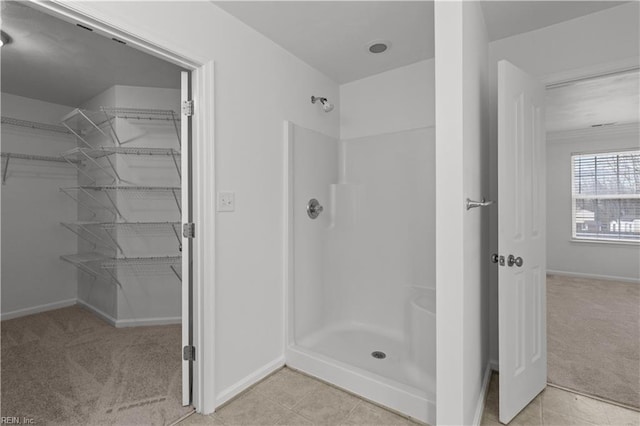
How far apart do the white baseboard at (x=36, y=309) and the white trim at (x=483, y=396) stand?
4.30m

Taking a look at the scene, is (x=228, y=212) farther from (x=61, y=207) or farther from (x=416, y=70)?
(x=61, y=207)

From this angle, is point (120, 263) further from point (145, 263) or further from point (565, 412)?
point (565, 412)

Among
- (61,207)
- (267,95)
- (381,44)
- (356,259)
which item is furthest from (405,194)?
(61,207)

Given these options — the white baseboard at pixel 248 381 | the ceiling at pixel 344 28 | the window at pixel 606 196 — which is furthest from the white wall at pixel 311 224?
the window at pixel 606 196

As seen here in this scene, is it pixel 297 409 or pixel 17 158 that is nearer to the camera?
pixel 297 409

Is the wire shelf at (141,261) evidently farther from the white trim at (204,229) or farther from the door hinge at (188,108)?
the door hinge at (188,108)

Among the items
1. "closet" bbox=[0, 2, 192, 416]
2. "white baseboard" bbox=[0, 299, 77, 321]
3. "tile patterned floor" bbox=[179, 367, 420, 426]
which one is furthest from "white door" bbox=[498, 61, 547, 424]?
"white baseboard" bbox=[0, 299, 77, 321]

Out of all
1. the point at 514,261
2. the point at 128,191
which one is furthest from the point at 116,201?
the point at 514,261

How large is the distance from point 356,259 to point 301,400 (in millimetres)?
1312

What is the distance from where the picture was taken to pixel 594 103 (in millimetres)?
3203

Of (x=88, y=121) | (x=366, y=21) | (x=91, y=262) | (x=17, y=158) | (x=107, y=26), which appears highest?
(x=366, y=21)

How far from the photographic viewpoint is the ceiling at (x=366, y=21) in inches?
71.3

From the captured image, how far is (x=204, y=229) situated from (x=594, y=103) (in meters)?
Result: 3.96

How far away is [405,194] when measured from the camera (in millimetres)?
2637
